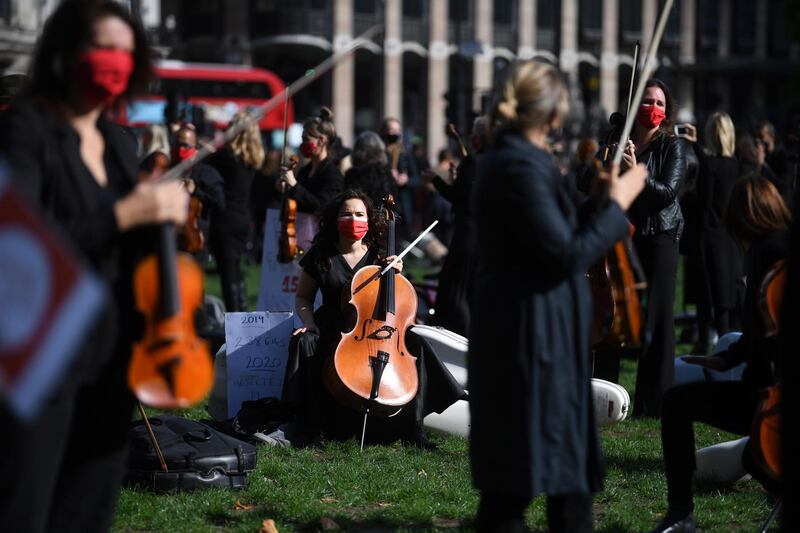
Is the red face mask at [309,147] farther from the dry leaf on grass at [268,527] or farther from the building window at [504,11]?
the building window at [504,11]

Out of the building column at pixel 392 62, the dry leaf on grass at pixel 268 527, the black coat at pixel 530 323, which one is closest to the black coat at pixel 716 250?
the dry leaf on grass at pixel 268 527

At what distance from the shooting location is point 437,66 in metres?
52.1

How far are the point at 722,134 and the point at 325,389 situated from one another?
4448 mm

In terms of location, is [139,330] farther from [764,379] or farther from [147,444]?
[147,444]

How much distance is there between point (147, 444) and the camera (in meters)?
5.85

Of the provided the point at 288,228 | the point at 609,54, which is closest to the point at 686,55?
the point at 609,54

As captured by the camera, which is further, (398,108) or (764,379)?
(398,108)

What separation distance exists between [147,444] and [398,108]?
46076mm

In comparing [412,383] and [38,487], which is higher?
[38,487]

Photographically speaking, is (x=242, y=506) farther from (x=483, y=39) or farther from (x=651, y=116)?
(x=483, y=39)

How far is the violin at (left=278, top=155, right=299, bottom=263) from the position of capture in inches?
362

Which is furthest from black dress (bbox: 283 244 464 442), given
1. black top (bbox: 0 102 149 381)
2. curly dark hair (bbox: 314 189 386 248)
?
→ black top (bbox: 0 102 149 381)

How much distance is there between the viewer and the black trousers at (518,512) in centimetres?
368

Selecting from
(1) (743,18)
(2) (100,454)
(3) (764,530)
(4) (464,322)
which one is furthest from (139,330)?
(1) (743,18)
